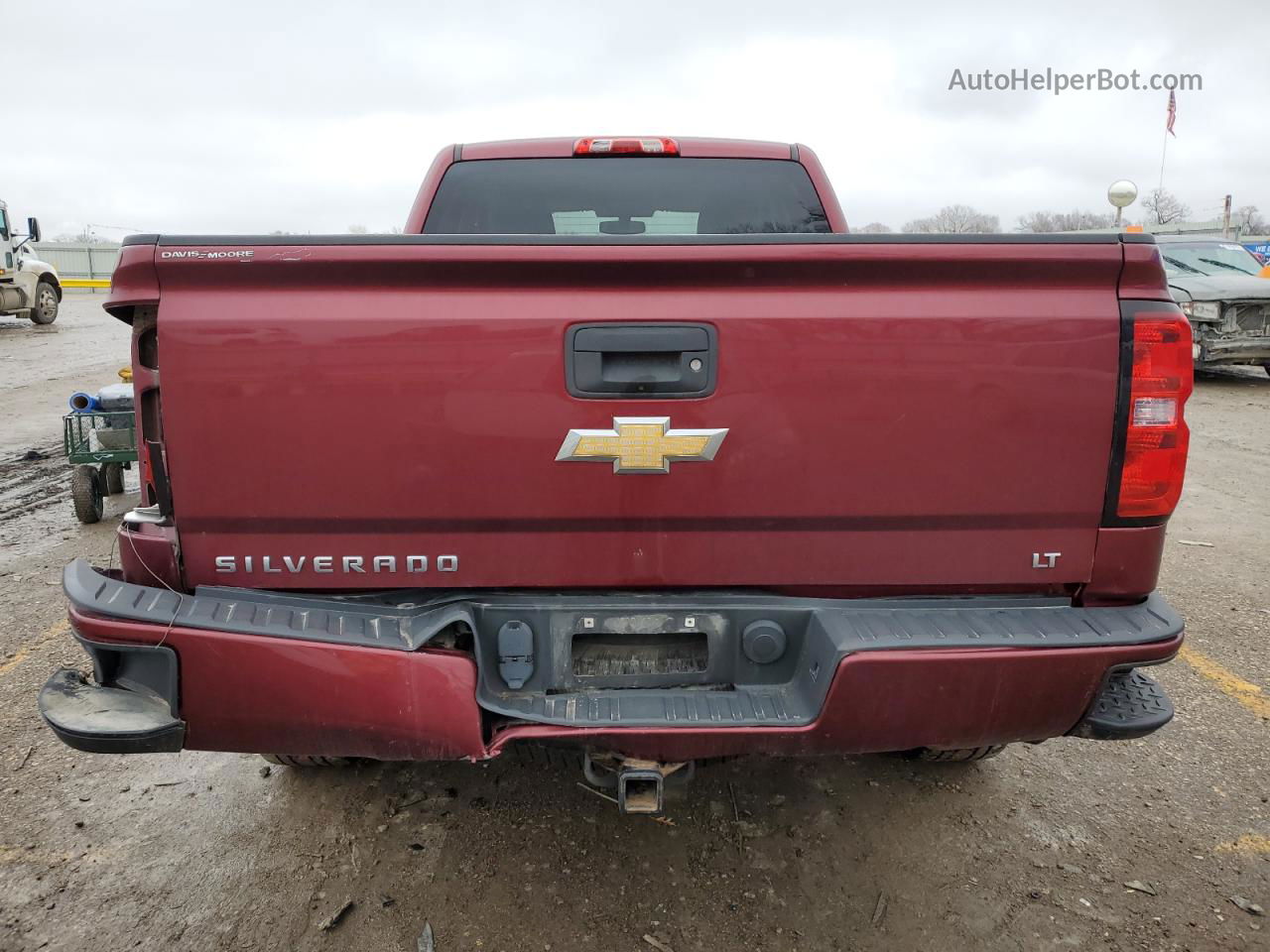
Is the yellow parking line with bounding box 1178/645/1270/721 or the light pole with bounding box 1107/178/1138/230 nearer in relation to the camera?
the yellow parking line with bounding box 1178/645/1270/721

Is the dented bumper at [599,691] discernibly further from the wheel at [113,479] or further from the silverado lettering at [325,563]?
the wheel at [113,479]

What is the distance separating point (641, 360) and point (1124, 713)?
1496 mm

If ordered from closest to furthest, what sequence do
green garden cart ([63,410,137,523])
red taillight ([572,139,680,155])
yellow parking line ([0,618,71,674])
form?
red taillight ([572,139,680,155]) < yellow parking line ([0,618,71,674]) < green garden cart ([63,410,137,523])

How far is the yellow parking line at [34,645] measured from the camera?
380cm

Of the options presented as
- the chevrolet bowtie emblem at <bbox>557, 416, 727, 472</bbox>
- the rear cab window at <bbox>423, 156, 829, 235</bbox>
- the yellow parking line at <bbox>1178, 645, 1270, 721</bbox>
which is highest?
the rear cab window at <bbox>423, 156, 829, 235</bbox>

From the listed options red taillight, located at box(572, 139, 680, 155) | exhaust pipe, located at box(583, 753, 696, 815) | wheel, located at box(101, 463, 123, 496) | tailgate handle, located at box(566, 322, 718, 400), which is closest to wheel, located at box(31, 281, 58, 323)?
wheel, located at box(101, 463, 123, 496)

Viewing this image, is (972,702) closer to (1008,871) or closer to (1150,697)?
(1150,697)

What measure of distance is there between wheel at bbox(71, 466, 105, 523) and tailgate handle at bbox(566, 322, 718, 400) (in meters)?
5.27

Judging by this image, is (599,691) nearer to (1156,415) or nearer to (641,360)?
(641,360)

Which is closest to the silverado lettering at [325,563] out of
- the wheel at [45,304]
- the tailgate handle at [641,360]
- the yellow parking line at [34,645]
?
the tailgate handle at [641,360]

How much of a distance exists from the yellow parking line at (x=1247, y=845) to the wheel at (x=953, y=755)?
2.25ft

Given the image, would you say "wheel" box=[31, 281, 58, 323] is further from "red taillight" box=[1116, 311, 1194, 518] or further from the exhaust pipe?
"red taillight" box=[1116, 311, 1194, 518]

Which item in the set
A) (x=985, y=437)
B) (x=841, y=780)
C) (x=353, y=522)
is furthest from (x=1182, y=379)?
(x=353, y=522)

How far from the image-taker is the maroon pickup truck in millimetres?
1966
